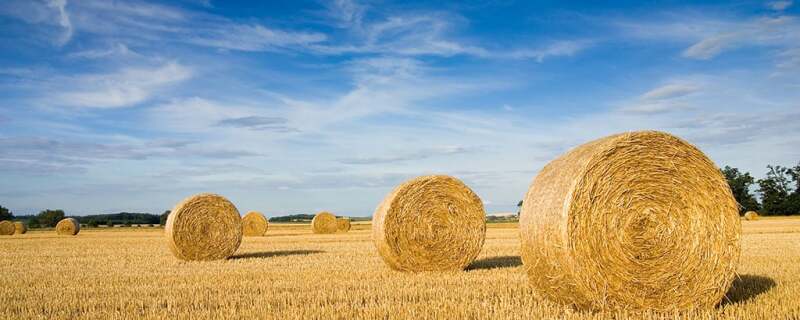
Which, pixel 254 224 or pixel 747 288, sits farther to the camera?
pixel 254 224

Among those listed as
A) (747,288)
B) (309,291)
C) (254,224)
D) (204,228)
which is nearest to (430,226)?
(309,291)

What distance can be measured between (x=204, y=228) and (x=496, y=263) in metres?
6.89

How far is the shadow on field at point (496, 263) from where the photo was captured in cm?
1213

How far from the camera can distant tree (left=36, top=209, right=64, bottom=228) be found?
56594 mm

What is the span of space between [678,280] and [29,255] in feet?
50.7

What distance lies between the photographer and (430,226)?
11758mm

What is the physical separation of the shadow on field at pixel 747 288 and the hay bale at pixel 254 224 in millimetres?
23605

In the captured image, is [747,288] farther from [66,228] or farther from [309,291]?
[66,228]

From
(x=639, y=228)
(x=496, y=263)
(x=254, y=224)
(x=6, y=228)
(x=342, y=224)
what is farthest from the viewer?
(x=6, y=228)

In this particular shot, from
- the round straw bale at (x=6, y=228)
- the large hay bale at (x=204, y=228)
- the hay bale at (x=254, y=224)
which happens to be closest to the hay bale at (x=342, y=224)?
the hay bale at (x=254, y=224)

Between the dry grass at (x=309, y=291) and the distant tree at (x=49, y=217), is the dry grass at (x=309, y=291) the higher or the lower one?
the lower one

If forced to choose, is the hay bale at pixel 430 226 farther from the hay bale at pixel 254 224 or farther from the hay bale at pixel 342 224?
the hay bale at pixel 342 224

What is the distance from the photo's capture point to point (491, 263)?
12883 mm

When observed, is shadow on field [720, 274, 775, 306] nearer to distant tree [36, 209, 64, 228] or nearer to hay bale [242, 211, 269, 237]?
hay bale [242, 211, 269, 237]
